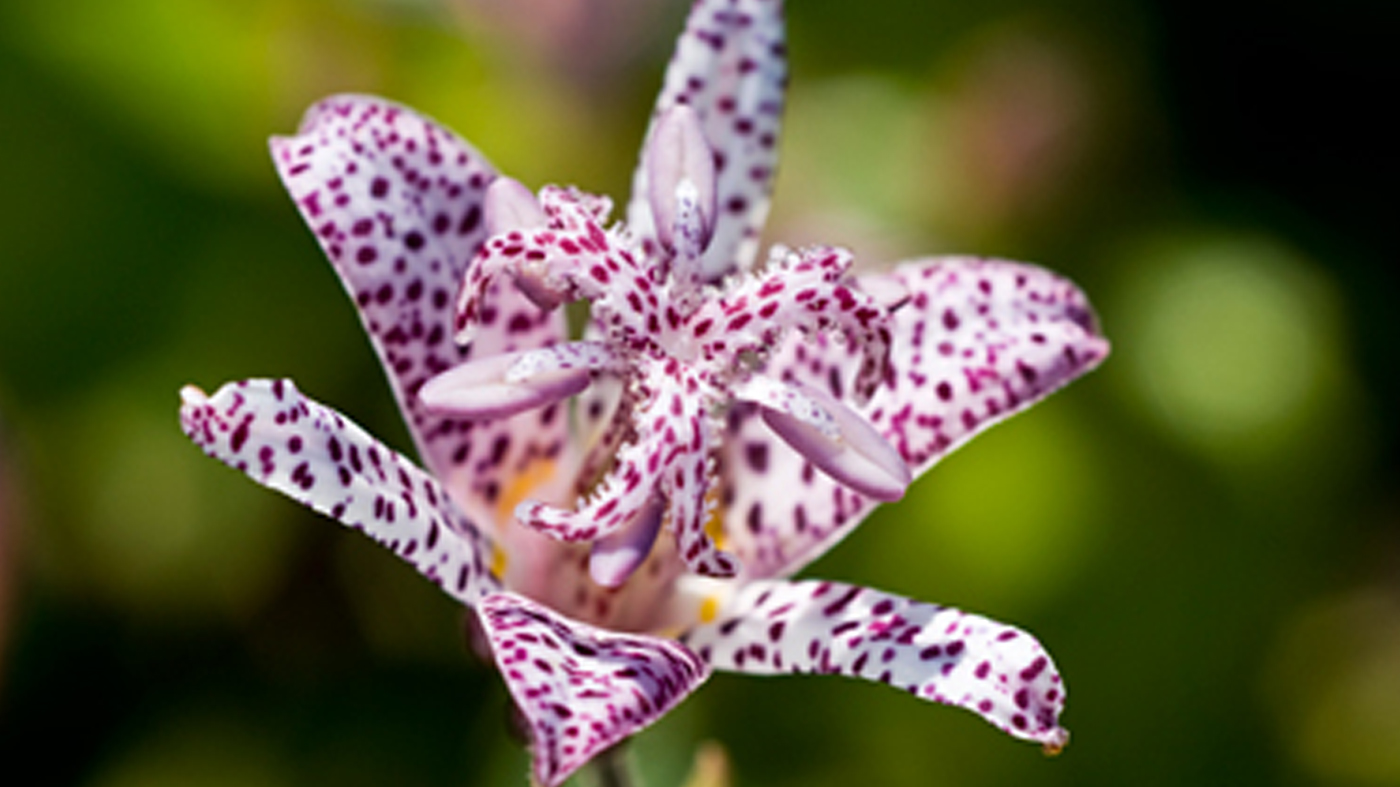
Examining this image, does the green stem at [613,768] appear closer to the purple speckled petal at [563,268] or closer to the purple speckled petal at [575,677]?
the purple speckled petal at [575,677]

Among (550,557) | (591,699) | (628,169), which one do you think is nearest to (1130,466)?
(628,169)

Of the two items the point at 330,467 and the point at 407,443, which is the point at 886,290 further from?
the point at 407,443

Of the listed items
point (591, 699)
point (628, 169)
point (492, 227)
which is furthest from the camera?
point (628, 169)

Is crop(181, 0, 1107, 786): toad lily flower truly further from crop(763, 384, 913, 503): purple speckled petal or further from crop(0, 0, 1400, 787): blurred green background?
crop(0, 0, 1400, 787): blurred green background

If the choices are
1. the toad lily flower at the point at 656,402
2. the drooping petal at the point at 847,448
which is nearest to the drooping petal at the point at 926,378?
the toad lily flower at the point at 656,402

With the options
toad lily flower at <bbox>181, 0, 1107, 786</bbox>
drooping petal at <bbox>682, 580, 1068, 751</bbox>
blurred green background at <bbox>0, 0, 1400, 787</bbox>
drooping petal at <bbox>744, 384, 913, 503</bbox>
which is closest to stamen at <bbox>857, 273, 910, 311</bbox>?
toad lily flower at <bbox>181, 0, 1107, 786</bbox>

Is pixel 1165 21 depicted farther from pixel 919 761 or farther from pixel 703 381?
pixel 703 381

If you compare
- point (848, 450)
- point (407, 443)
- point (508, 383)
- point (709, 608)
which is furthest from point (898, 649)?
point (407, 443)
